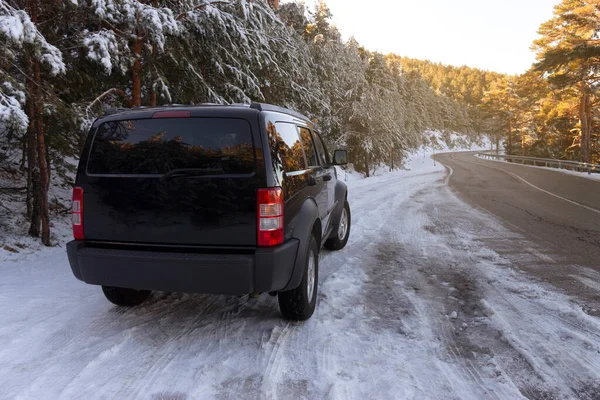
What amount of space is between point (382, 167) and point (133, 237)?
3471cm

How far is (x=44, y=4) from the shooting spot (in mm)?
6059

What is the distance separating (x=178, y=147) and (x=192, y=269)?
3.33 ft

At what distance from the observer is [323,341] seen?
3.22m

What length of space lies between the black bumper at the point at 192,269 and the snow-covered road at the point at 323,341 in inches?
21.1

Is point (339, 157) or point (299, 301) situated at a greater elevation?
point (339, 157)

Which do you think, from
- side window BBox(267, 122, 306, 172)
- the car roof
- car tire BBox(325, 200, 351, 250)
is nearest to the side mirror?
car tire BBox(325, 200, 351, 250)

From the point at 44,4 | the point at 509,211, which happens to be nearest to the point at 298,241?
the point at 44,4

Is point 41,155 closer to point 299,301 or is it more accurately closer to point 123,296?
point 123,296

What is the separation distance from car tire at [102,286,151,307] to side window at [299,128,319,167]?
2355 millimetres

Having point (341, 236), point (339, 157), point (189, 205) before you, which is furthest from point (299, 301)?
point (341, 236)

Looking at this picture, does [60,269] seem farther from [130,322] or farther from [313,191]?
[313,191]

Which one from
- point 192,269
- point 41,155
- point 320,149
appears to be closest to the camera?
point 192,269

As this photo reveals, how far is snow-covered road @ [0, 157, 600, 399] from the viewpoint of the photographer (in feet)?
8.49

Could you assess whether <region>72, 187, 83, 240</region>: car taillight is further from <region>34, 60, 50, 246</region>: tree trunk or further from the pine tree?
the pine tree
